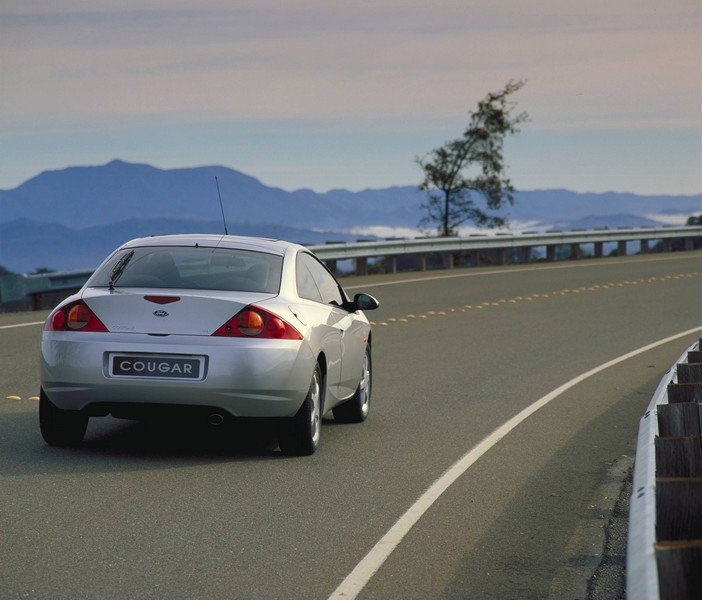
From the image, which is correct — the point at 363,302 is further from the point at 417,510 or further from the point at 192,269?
the point at 417,510

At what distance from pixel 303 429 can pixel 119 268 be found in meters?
1.69

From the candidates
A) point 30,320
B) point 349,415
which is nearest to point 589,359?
point 349,415

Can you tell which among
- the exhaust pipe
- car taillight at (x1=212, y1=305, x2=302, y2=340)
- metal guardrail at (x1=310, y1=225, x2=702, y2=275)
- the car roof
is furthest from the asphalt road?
metal guardrail at (x1=310, y1=225, x2=702, y2=275)

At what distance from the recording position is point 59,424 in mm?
9352

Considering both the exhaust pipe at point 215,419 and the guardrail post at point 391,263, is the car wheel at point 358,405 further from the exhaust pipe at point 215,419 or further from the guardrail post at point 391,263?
the guardrail post at point 391,263

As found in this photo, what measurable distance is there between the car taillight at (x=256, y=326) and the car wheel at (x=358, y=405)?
82.4 inches

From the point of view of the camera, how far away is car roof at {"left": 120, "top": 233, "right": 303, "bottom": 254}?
32.4 feet

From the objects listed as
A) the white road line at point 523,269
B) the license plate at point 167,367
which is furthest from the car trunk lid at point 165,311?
the white road line at point 523,269

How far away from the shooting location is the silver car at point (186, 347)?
28.8ft

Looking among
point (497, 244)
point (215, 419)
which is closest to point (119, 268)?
point (215, 419)

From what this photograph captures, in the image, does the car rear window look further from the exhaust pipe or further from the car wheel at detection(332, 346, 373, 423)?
the car wheel at detection(332, 346, 373, 423)

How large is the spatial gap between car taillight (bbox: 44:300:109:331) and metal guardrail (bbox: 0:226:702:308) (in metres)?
12.8

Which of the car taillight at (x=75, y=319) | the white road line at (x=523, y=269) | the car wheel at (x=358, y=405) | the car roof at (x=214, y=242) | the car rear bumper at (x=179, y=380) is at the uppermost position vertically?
the car roof at (x=214, y=242)

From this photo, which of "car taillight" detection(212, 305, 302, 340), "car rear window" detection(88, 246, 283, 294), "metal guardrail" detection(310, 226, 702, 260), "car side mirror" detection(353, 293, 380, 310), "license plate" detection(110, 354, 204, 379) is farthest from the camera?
"metal guardrail" detection(310, 226, 702, 260)
